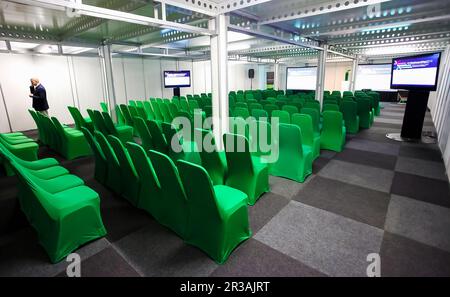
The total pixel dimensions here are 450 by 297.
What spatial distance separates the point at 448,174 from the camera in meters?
3.55

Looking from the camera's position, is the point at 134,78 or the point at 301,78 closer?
the point at 134,78

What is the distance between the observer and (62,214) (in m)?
1.97

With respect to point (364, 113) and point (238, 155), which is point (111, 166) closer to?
point (238, 155)

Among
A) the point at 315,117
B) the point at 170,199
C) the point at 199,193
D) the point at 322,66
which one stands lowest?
the point at 170,199

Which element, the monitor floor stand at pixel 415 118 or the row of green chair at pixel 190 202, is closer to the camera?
the row of green chair at pixel 190 202

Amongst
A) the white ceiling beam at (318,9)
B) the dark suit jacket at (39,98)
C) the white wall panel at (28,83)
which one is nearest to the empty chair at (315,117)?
the white ceiling beam at (318,9)

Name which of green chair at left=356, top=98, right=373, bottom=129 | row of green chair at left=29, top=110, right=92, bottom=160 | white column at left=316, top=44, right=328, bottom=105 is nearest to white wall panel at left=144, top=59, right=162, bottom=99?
row of green chair at left=29, top=110, right=92, bottom=160

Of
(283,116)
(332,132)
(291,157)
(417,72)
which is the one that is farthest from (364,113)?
(291,157)

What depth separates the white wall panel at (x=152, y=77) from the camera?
1127cm

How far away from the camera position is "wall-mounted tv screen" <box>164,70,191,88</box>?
11391 millimetres

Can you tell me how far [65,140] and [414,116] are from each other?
807cm

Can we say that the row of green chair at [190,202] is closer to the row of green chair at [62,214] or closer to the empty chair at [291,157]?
the row of green chair at [62,214]

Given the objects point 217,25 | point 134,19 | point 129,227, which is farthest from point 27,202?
point 217,25

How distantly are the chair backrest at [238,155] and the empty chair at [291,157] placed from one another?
1.04 metres
